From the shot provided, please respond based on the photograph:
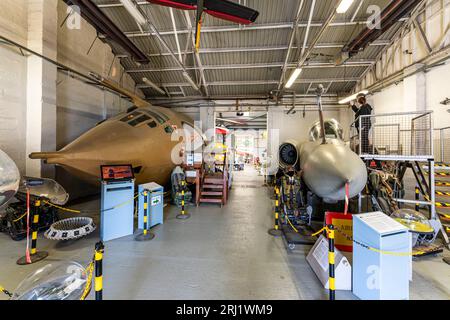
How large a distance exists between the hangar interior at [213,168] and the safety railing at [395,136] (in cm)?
6

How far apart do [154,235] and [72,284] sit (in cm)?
254

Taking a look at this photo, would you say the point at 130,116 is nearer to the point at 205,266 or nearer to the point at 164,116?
the point at 164,116

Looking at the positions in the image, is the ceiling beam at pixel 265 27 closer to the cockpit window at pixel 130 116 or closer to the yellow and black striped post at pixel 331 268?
the cockpit window at pixel 130 116

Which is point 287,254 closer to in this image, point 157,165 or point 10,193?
point 10,193

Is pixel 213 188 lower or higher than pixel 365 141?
lower

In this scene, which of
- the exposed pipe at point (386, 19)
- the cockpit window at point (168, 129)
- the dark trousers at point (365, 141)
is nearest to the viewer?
the exposed pipe at point (386, 19)

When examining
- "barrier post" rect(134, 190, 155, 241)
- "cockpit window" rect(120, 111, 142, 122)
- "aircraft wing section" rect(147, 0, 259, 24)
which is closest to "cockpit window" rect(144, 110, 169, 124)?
"cockpit window" rect(120, 111, 142, 122)

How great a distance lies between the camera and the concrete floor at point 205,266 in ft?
7.57

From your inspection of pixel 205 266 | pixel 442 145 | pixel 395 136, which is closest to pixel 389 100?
pixel 395 136

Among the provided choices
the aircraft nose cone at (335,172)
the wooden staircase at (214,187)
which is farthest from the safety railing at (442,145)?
the wooden staircase at (214,187)

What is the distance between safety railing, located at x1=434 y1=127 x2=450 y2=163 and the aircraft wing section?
6765 millimetres

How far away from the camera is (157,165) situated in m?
5.32

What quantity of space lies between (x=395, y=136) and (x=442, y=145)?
285 cm

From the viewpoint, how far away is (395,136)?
8023mm
